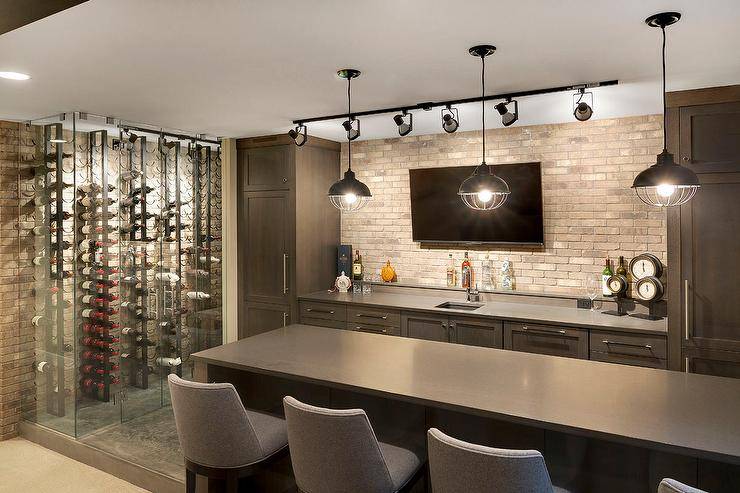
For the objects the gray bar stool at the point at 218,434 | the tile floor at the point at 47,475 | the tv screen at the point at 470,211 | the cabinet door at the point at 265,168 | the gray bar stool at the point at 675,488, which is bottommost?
the tile floor at the point at 47,475

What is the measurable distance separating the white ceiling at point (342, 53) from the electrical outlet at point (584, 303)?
4.98 ft

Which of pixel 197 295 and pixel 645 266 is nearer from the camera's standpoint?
pixel 645 266

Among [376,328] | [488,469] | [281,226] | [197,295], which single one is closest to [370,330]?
[376,328]

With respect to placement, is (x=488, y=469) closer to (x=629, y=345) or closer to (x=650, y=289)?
(x=629, y=345)

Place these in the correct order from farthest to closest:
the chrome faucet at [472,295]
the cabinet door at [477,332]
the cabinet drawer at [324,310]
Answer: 1. the cabinet drawer at [324,310]
2. the chrome faucet at [472,295]
3. the cabinet door at [477,332]

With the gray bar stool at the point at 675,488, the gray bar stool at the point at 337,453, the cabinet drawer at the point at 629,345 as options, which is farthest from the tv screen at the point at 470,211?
the gray bar stool at the point at 675,488

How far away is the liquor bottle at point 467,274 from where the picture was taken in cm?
505

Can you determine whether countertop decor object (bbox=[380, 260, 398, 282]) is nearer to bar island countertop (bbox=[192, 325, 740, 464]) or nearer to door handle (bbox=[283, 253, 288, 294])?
door handle (bbox=[283, 253, 288, 294])

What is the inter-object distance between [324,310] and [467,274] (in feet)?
4.56

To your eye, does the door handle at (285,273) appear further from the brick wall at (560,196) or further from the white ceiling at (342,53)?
the white ceiling at (342,53)

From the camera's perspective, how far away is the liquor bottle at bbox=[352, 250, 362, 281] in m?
5.69

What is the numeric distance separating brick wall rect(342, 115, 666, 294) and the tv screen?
9cm

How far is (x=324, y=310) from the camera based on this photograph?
16.9 feet

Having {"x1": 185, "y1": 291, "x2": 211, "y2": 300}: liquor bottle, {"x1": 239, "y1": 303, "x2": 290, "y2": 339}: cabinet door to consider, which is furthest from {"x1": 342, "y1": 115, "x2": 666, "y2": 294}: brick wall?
{"x1": 185, "y1": 291, "x2": 211, "y2": 300}: liquor bottle
